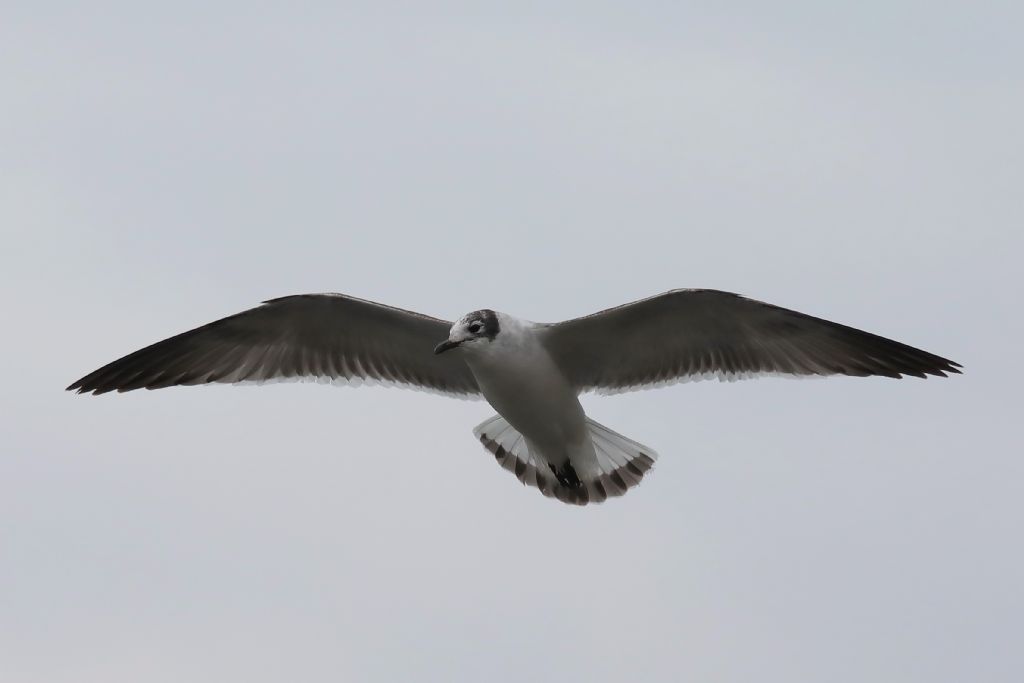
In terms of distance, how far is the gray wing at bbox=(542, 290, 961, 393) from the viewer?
1235 centimetres

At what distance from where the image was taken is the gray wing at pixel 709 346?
12.4 meters

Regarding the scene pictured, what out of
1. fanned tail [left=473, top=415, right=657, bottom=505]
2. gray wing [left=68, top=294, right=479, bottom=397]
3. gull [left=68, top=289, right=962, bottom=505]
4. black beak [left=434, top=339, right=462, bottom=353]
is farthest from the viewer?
fanned tail [left=473, top=415, right=657, bottom=505]

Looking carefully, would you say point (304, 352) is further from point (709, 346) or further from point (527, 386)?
point (709, 346)

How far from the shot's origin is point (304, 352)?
13.8 meters

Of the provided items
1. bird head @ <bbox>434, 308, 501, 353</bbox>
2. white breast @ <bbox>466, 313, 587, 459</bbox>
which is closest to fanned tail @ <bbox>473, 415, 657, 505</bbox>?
white breast @ <bbox>466, 313, 587, 459</bbox>

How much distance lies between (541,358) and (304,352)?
2.48 m

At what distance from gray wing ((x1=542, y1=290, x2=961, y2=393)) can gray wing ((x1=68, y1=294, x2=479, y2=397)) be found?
1307mm

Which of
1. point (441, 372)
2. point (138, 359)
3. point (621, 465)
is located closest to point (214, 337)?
point (138, 359)

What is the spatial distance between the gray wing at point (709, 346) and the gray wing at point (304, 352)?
131cm

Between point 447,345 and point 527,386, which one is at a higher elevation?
point 447,345

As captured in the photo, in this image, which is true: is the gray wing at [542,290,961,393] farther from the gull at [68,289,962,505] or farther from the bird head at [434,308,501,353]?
the bird head at [434,308,501,353]

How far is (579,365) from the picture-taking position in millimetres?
13133

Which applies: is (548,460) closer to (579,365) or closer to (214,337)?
(579,365)

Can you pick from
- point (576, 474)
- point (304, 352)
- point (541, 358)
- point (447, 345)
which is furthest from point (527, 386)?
point (304, 352)
